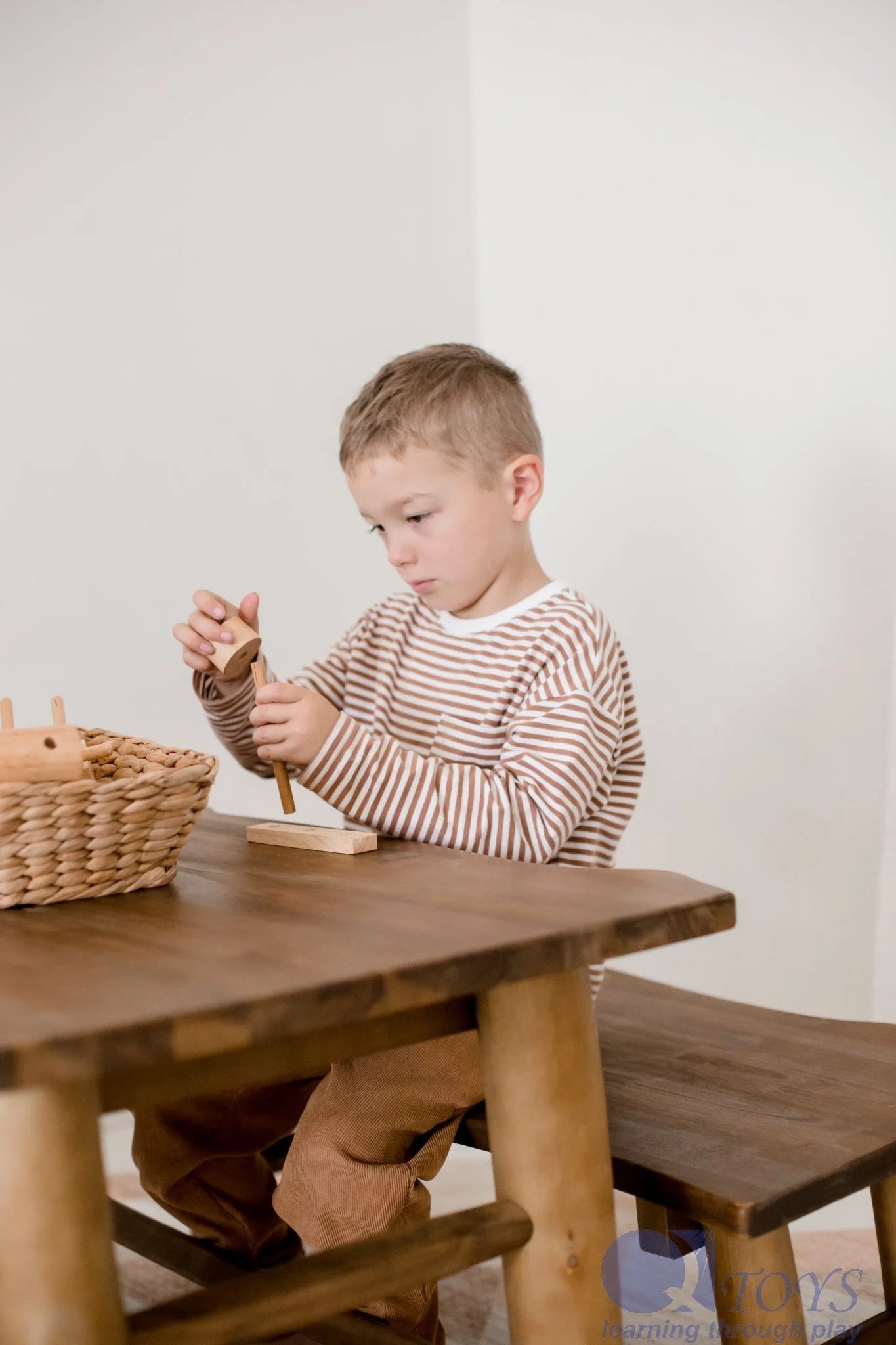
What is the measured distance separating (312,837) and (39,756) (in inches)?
10.5

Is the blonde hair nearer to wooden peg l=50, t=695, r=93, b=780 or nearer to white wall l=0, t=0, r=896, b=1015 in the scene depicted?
wooden peg l=50, t=695, r=93, b=780

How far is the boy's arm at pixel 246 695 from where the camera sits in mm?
1328

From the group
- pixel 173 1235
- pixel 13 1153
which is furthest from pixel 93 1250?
pixel 173 1235

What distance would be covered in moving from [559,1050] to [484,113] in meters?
1.77

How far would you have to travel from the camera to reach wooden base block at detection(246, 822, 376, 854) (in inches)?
40.4

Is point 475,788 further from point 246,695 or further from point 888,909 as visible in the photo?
point 888,909

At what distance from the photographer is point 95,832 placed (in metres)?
0.86

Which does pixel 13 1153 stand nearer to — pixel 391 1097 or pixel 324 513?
pixel 391 1097

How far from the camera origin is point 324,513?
6.80ft

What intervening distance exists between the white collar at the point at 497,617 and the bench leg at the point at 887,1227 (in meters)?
0.58

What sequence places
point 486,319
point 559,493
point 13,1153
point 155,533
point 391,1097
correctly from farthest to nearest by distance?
1. point 486,319
2. point 559,493
3. point 155,533
4. point 391,1097
5. point 13,1153

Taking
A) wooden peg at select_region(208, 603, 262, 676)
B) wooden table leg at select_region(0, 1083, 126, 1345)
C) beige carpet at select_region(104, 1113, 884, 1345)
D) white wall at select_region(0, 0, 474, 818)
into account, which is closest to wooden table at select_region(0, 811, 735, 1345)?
wooden table leg at select_region(0, 1083, 126, 1345)

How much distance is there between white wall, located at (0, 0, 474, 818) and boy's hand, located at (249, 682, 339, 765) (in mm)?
856

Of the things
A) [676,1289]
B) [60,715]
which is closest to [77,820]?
[60,715]
